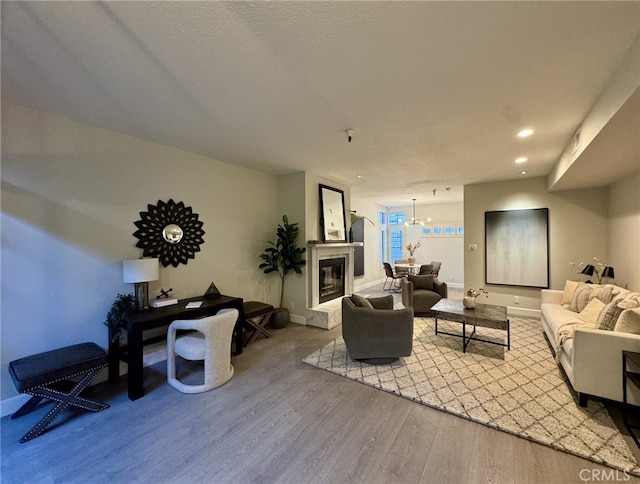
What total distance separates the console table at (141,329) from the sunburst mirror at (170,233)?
65 cm

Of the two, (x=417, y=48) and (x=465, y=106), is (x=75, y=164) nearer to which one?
(x=417, y=48)

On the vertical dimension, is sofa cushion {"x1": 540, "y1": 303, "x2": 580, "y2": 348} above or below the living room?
below

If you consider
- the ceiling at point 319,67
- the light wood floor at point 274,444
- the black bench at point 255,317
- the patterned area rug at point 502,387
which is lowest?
the light wood floor at point 274,444

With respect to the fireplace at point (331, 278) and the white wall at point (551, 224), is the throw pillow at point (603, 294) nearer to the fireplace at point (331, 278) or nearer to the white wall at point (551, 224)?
the white wall at point (551, 224)

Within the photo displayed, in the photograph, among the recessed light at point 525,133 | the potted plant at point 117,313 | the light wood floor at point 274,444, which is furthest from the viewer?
the recessed light at point 525,133

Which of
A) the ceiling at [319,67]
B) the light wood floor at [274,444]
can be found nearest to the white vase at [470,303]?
the light wood floor at [274,444]

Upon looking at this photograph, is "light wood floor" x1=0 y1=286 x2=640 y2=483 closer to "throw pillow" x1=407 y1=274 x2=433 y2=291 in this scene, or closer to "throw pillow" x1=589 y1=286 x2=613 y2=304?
"throw pillow" x1=589 y1=286 x2=613 y2=304

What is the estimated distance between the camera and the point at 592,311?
3113 mm

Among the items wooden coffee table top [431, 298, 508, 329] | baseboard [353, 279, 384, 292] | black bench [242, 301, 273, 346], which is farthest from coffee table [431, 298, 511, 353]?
baseboard [353, 279, 384, 292]

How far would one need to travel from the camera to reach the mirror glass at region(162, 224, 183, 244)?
341 cm

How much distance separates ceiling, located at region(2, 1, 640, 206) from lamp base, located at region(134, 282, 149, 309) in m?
1.78

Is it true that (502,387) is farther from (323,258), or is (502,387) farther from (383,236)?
(383,236)

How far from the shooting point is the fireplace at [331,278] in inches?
198

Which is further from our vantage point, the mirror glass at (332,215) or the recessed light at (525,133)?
the mirror glass at (332,215)
